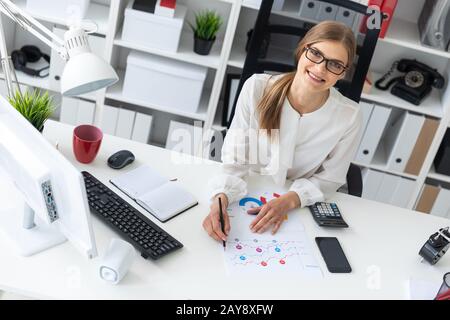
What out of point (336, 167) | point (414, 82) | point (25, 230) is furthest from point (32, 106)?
point (414, 82)

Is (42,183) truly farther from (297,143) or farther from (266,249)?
(297,143)

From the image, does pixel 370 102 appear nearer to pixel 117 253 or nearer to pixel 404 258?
pixel 404 258

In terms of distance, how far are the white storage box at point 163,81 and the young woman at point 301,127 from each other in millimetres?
926

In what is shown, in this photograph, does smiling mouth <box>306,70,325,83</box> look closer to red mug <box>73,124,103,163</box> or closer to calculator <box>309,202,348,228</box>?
calculator <box>309,202,348,228</box>

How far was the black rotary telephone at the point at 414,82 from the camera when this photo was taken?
2986 mm

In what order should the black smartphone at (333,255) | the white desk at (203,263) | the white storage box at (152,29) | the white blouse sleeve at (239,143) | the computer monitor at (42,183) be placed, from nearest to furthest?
the computer monitor at (42,183)
the white desk at (203,263)
the black smartphone at (333,255)
the white blouse sleeve at (239,143)
the white storage box at (152,29)

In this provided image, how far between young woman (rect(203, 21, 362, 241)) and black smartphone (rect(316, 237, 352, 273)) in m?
0.15

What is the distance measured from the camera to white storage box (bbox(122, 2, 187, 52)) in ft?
9.41

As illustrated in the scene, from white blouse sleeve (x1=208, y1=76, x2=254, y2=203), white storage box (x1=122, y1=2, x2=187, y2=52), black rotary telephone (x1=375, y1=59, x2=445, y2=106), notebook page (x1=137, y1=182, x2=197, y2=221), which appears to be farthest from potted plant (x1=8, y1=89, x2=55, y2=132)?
black rotary telephone (x1=375, y1=59, x2=445, y2=106)

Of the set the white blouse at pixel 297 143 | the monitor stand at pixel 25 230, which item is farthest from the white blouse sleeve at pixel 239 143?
the monitor stand at pixel 25 230

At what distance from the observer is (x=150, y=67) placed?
2963 millimetres

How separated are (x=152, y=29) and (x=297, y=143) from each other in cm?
111

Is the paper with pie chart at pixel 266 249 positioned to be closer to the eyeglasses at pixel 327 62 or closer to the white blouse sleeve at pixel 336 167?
the white blouse sleeve at pixel 336 167

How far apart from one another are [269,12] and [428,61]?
1.29 metres
